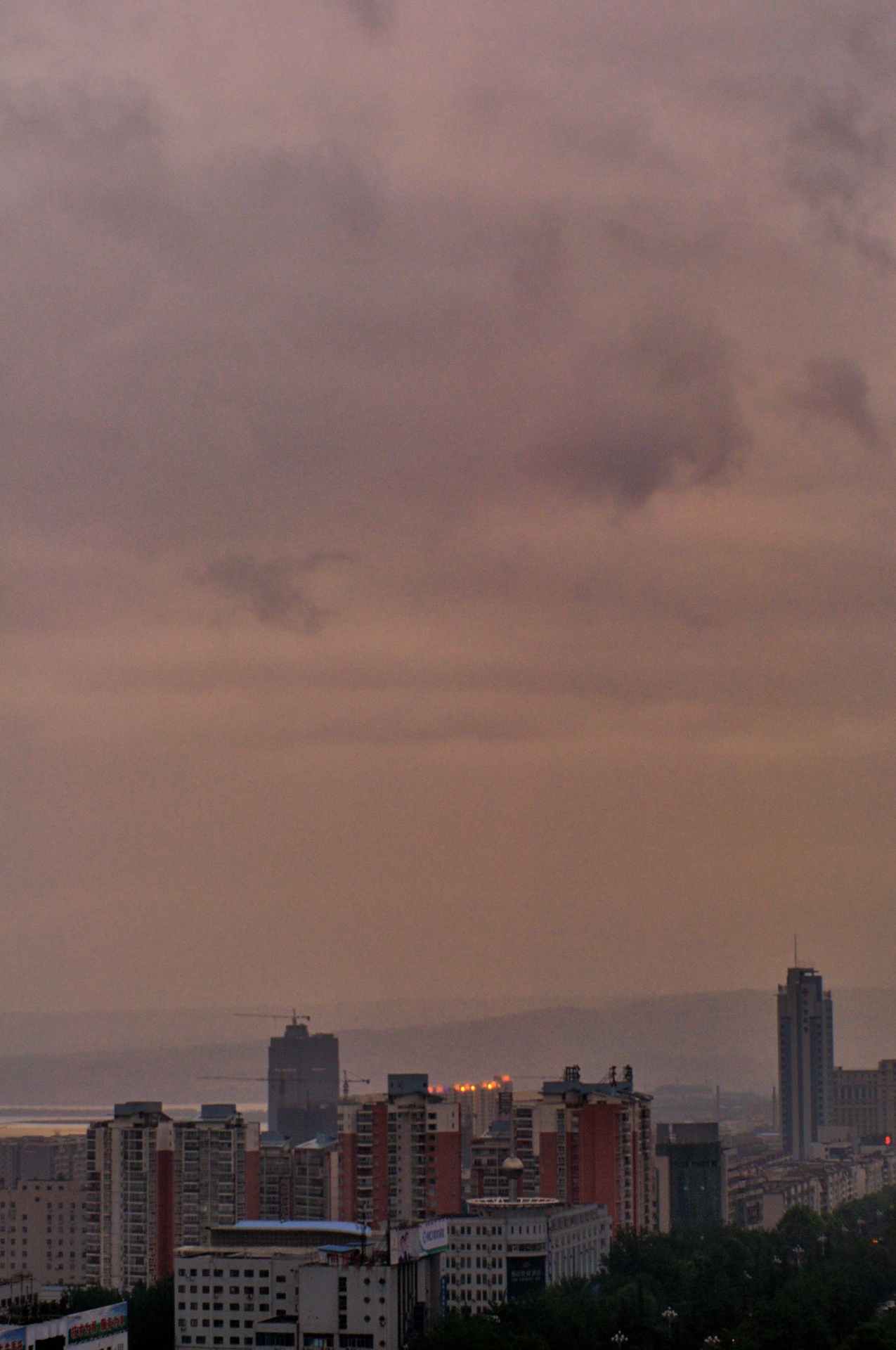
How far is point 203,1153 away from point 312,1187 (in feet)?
13.9

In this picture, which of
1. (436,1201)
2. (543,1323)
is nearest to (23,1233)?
(436,1201)

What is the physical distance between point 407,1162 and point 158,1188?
26.3 feet

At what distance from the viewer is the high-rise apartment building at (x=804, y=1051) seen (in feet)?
501

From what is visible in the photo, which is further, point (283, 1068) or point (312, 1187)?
point (283, 1068)

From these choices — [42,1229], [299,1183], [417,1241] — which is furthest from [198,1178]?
[417,1241]

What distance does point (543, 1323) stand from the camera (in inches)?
1886

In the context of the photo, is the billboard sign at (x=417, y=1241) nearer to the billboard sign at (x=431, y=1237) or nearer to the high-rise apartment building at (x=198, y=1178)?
the billboard sign at (x=431, y=1237)

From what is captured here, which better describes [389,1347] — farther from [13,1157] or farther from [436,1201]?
Result: [13,1157]

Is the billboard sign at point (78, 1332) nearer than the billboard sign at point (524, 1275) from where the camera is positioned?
Yes

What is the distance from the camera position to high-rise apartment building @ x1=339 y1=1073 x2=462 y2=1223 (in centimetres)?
6456

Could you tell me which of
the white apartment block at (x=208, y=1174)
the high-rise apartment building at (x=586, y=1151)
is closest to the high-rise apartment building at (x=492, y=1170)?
the high-rise apartment building at (x=586, y=1151)

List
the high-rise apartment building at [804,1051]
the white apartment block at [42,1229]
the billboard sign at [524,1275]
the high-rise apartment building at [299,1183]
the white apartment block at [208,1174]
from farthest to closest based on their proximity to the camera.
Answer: the high-rise apartment building at [804,1051], the white apartment block at [42,1229], the high-rise apartment building at [299,1183], the white apartment block at [208,1174], the billboard sign at [524,1275]

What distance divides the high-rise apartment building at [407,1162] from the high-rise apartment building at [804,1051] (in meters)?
91.4

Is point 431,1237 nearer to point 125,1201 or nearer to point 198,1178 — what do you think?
point 198,1178
